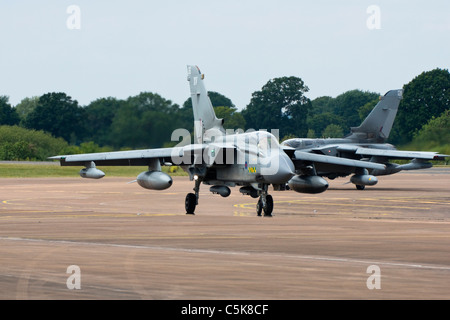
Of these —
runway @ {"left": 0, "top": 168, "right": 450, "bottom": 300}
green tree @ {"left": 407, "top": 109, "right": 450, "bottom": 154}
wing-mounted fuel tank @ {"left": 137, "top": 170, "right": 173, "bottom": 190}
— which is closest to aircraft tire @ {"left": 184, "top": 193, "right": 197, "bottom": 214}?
wing-mounted fuel tank @ {"left": 137, "top": 170, "right": 173, "bottom": 190}

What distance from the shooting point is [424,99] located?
98.1 metres

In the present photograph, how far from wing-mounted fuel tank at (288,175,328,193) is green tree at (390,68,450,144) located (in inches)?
2274

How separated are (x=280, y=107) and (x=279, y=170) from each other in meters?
77.6

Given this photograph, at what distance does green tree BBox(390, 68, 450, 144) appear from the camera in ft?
291

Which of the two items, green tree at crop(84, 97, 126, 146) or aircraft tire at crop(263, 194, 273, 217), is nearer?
aircraft tire at crop(263, 194, 273, 217)

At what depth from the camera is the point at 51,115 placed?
206 feet

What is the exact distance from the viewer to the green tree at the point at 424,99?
88625 millimetres

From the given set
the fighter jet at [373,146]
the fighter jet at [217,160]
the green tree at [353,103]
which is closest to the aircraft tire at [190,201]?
the fighter jet at [217,160]

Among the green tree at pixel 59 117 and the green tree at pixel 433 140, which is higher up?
the green tree at pixel 59 117

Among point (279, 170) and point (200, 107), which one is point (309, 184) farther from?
point (200, 107)

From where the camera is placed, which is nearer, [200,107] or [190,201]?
[190,201]

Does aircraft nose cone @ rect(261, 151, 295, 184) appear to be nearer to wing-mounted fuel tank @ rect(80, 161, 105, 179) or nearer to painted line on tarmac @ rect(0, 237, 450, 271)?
wing-mounted fuel tank @ rect(80, 161, 105, 179)

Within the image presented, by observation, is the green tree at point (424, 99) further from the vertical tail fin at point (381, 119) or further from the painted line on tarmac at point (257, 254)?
the painted line on tarmac at point (257, 254)

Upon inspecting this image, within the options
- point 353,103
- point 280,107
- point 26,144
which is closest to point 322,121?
point 353,103
